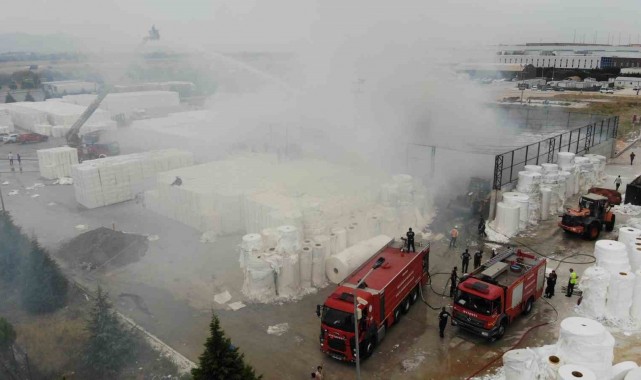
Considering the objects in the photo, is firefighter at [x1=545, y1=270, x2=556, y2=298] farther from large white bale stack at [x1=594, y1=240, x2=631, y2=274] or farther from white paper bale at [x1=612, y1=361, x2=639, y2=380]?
white paper bale at [x1=612, y1=361, x2=639, y2=380]

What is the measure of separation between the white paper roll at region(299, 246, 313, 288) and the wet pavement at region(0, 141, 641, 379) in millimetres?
641

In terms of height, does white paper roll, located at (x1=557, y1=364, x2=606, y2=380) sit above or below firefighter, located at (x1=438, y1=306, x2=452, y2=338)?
above

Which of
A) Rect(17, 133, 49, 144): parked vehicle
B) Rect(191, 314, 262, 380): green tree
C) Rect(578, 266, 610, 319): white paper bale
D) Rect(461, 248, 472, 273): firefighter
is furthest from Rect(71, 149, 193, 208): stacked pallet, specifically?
Rect(17, 133, 49, 144): parked vehicle

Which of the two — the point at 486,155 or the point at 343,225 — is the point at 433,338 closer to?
the point at 343,225

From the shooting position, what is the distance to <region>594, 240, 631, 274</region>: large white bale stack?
14.4 meters

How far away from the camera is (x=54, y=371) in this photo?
41.7ft

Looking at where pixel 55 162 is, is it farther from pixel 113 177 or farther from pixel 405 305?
pixel 405 305

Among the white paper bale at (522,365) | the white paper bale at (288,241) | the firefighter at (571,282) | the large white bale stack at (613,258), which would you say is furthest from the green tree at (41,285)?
the large white bale stack at (613,258)

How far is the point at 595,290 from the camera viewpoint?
45.8 ft

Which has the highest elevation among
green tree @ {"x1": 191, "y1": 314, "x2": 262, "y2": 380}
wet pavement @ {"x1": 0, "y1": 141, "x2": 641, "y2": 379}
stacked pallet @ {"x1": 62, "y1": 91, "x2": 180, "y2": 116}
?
stacked pallet @ {"x1": 62, "y1": 91, "x2": 180, "y2": 116}

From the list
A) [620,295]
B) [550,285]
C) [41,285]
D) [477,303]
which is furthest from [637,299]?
[41,285]

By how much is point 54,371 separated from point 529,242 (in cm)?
1735

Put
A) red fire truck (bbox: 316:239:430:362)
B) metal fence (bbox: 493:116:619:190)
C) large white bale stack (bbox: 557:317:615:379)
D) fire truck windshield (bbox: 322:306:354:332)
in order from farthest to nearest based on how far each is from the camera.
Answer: metal fence (bbox: 493:116:619:190)
red fire truck (bbox: 316:239:430:362)
fire truck windshield (bbox: 322:306:354:332)
large white bale stack (bbox: 557:317:615:379)

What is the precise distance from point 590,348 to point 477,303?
3.11 metres
